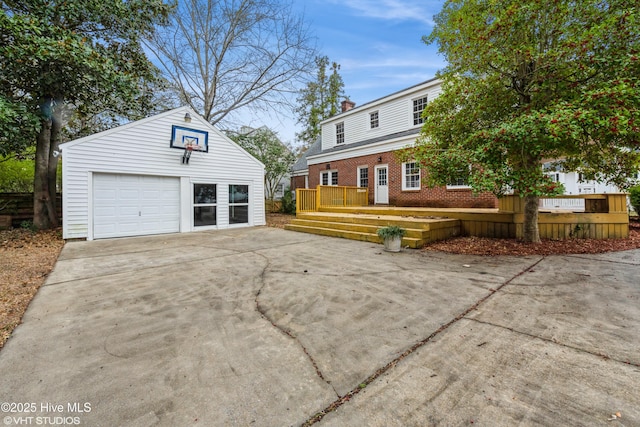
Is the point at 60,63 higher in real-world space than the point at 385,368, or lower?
higher

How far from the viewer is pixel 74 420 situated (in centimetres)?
162

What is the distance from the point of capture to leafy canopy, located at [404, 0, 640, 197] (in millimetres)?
4406

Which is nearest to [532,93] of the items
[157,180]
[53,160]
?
[157,180]

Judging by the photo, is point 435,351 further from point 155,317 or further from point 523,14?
point 523,14

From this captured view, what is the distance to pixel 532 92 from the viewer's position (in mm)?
5578

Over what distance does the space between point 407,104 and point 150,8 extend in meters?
11.3

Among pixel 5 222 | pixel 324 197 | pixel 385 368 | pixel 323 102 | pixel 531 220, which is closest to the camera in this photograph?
pixel 385 368

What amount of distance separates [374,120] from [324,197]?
558 centimetres

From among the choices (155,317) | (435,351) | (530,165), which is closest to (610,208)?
(530,165)

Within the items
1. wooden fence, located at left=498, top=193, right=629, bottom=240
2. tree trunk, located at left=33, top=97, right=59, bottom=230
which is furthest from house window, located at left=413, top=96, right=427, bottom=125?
tree trunk, located at left=33, top=97, right=59, bottom=230

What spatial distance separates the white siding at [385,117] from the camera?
1265 centimetres

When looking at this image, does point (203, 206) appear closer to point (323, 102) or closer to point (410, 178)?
point (410, 178)

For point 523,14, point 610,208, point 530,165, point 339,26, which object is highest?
point 339,26

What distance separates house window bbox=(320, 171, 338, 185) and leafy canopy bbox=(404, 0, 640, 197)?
9.87 metres
